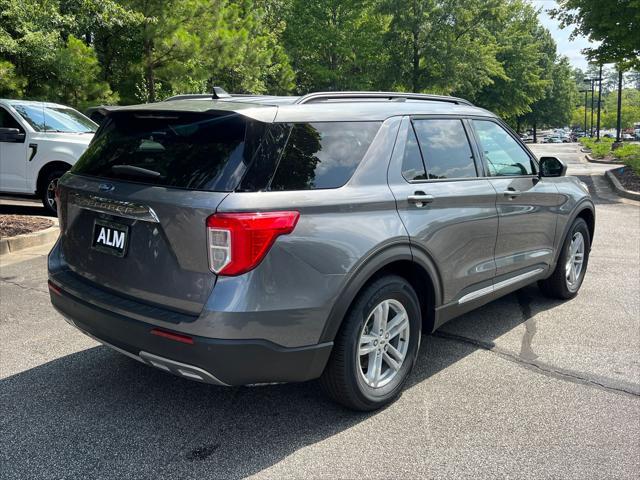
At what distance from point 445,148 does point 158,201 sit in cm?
203

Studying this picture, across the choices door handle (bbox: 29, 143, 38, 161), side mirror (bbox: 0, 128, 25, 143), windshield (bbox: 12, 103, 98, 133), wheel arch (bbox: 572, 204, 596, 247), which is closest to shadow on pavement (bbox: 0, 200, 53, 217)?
door handle (bbox: 29, 143, 38, 161)

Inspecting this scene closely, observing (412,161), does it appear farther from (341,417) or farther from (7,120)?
(7,120)

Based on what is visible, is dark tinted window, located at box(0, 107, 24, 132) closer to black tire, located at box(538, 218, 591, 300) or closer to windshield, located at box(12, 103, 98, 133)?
windshield, located at box(12, 103, 98, 133)

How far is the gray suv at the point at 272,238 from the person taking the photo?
8.89 feet

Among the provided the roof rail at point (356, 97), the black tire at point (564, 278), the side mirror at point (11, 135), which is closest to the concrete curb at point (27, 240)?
the side mirror at point (11, 135)

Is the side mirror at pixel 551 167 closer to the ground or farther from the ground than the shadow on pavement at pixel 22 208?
farther from the ground

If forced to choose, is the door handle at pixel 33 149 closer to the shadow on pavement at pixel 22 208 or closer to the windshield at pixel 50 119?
the windshield at pixel 50 119

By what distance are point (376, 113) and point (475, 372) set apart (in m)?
1.87

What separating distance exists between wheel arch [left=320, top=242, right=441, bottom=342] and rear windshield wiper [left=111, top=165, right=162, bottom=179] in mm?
1139

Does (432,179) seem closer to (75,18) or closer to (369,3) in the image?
(75,18)

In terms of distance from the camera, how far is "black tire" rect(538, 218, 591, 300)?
5336 millimetres

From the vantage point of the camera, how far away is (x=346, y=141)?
10.5 feet

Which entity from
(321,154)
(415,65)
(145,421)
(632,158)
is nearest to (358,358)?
(321,154)

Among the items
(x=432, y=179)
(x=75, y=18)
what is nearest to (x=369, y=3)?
(x=75, y=18)
